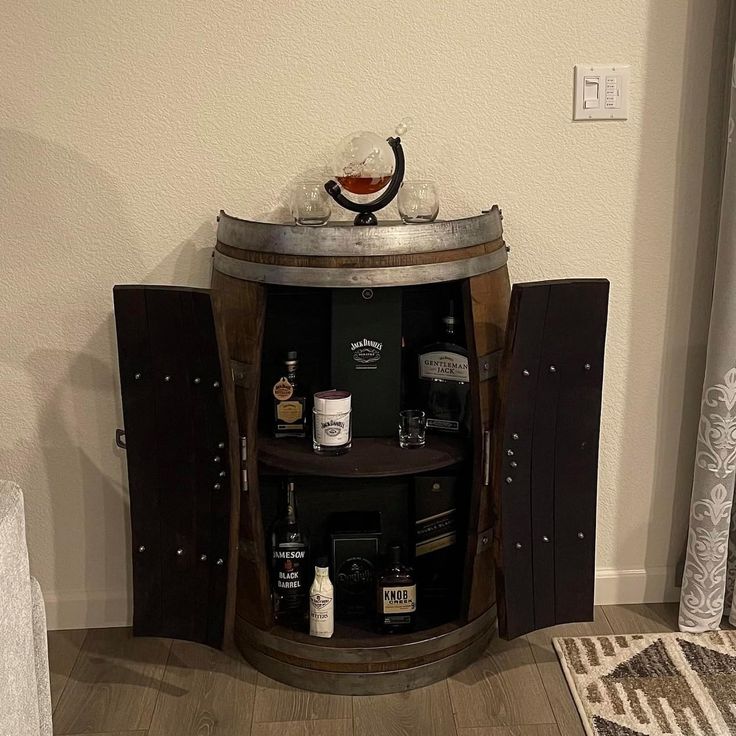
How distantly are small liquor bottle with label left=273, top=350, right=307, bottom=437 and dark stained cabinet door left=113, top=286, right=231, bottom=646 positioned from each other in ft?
0.61

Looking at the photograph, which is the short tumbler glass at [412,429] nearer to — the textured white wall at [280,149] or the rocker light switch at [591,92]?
the textured white wall at [280,149]

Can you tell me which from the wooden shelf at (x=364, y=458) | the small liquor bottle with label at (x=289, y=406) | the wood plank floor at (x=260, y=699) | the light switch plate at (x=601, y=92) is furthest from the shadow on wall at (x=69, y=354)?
the light switch plate at (x=601, y=92)

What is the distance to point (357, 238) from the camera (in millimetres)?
1828

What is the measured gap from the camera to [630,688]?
6.75ft

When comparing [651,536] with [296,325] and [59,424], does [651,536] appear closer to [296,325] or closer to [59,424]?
[296,325]

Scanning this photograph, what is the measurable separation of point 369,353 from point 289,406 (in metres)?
0.20

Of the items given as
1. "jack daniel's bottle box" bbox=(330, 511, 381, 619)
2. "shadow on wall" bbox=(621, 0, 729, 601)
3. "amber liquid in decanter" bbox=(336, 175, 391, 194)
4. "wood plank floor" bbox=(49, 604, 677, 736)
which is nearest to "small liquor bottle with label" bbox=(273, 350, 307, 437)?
"jack daniel's bottle box" bbox=(330, 511, 381, 619)

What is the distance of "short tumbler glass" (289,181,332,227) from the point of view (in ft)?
6.32

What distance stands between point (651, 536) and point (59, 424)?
1.40 meters

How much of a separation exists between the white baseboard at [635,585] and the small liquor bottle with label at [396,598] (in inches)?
21.7

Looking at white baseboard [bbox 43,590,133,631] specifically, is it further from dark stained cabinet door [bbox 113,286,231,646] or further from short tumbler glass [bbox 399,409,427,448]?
short tumbler glass [bbox 399,409,427,448]

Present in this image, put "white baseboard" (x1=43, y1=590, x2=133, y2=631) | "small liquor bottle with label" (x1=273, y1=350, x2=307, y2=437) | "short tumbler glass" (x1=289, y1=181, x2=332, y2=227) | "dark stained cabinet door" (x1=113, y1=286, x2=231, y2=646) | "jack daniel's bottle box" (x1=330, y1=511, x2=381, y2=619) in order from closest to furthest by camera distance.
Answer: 1. "dark stained cabinet door" (x1=113, y1=286, x2=231, y2=646)
2. "short tumbler glass" (x1=289, y1=181, x2=332, y2=227)
3. "small liquor bottle with label" (x1=273, y1=350, x2=307, y2=437)
4. "jack daniel's bottle box" (x1=330, y1=511, x2=381, y2=619)
5. "white baseboard" (x1=43, y1=590, x2=133, y2=631)

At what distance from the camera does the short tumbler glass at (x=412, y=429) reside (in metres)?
2.03

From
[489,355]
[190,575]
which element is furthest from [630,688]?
[190,575]
